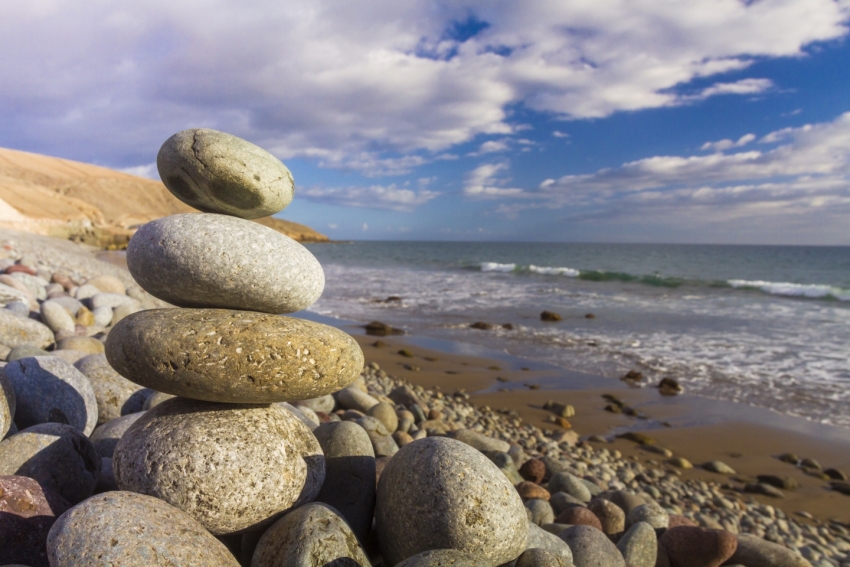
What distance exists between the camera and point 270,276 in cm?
290

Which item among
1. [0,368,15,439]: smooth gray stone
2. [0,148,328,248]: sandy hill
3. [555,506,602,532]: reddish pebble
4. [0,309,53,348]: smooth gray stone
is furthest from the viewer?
[0,148,328,248]: sandy hill

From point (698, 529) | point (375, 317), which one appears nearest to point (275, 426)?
point (698, 529)

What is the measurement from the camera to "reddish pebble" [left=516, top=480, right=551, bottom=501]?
469 cm

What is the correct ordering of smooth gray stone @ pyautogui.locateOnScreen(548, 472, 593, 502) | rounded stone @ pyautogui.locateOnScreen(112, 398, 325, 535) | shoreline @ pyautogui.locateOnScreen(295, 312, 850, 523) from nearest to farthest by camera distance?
rounded stone @ pyautogui.locateOnScreen(112, 398, 325, 535) < smooth gray stone @ pyautogui.locateOnScreen(548, 472, 593, 502) < shoreline @ pyautogui.locateOnScreen(295, 312, 850, 523)

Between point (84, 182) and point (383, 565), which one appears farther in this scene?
point (84, 182)

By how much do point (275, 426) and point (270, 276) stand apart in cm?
86

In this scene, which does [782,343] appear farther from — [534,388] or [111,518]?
[111,518]

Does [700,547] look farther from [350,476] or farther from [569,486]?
[350,476]

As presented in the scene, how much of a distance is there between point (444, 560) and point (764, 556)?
334 cm

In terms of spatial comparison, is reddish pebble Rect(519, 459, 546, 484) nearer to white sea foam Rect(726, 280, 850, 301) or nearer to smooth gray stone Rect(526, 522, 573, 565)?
smooth gray stone Rect(526, 522, 573, 565)

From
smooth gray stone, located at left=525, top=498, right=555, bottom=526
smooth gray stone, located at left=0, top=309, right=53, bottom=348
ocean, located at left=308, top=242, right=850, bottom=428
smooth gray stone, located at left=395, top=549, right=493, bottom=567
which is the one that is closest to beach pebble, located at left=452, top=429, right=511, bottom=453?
smooth gray stone, located at left=525, top=498, right=555, bottom=526

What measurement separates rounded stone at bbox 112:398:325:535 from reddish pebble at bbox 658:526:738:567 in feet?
9.86

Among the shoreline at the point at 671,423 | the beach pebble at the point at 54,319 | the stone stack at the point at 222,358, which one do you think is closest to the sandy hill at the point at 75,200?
the shoreline at the point at 671,423

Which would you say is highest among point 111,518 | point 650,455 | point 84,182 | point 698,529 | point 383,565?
point 84,182
